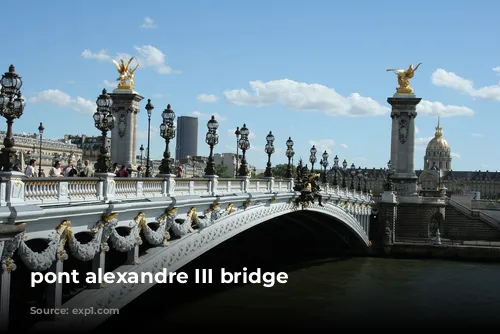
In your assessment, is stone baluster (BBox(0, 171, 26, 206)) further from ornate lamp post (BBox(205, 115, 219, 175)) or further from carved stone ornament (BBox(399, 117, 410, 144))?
carved stone ornament (BBox(399, 117, 410, 144))

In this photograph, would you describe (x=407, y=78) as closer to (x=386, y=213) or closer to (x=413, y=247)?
(x=386, y=213)

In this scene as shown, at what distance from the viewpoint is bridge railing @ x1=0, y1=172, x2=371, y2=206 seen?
12328 mm

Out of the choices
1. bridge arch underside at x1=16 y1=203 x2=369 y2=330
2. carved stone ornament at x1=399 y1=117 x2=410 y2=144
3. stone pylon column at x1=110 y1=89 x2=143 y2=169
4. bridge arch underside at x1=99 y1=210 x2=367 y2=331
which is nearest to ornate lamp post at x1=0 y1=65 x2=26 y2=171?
bridge arch underside at x1=16 y1=203 x2=369 y2=330

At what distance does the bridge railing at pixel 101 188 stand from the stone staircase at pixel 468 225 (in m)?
44.3

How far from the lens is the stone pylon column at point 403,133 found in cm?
7600

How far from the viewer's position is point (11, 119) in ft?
41.0

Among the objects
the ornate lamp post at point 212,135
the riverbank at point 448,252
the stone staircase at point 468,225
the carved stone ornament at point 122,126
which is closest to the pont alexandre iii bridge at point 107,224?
the ornate lamp post at point 212,135

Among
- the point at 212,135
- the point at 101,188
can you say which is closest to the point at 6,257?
the point at 101,188

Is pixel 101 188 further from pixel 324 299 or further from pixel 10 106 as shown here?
pixel 324 299

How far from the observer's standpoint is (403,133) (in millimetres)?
76250

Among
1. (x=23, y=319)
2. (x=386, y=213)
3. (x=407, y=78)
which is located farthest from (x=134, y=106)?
(x=23, y=319)

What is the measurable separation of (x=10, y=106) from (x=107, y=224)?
13.6 ft

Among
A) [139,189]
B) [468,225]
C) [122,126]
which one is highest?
[122,126]

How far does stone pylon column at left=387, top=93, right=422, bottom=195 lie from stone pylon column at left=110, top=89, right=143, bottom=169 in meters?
28.9
